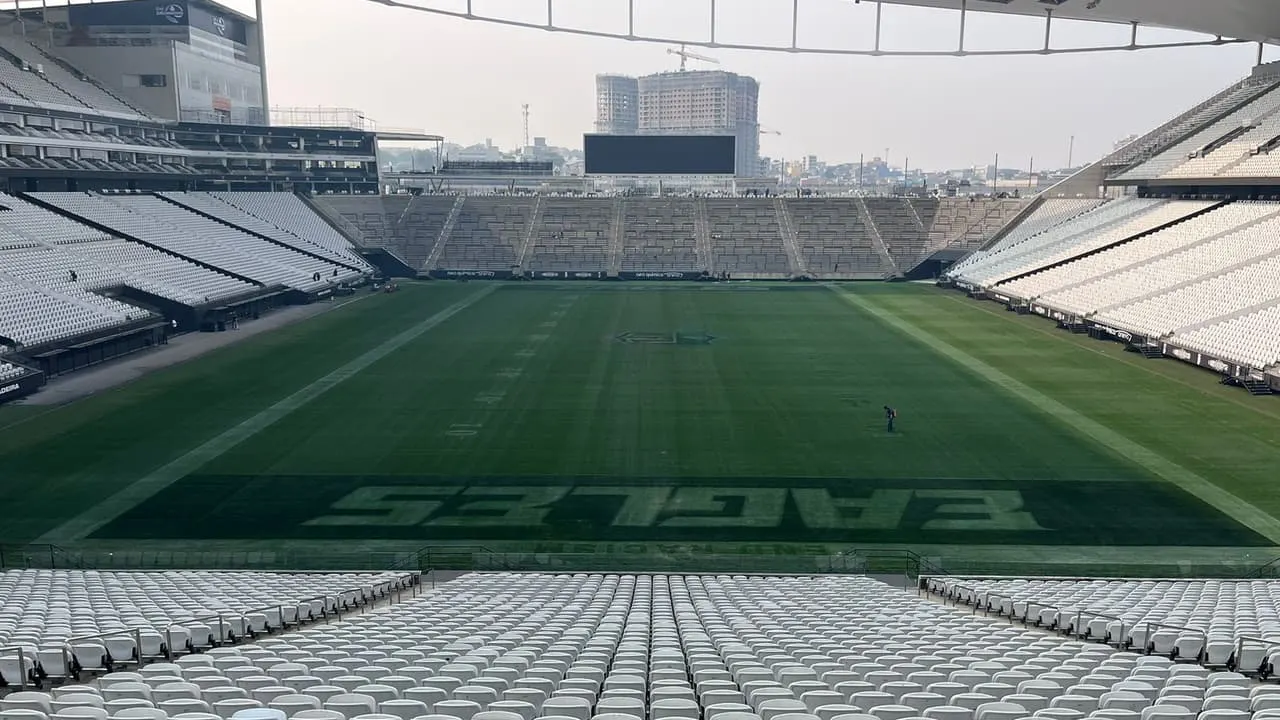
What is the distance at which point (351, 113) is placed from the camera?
8875 centimetres

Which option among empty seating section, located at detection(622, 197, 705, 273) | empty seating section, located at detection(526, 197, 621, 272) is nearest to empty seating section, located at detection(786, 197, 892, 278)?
empty seating section, located at detection(622, 197, 705, 273)

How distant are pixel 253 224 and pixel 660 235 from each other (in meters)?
35.6

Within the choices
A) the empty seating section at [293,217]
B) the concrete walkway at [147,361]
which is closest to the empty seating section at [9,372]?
the concrete walkway at [147,361]

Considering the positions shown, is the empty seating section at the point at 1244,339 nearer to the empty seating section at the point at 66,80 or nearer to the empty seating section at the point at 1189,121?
the empty seating section at the point at 1189,121

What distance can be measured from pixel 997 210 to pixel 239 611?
273 ft

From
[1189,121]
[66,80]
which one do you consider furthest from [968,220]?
[66,80]

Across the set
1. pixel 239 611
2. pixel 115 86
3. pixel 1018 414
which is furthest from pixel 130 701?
pixel 115 86

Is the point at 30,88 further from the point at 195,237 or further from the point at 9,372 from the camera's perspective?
the point at 9,372

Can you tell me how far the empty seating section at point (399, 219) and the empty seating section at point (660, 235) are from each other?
17.8 m

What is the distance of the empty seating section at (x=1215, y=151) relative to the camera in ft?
198

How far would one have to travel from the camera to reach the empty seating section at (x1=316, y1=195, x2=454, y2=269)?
8462 centimetres

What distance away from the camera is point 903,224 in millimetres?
87000

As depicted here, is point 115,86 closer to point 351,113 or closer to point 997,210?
point 351,113

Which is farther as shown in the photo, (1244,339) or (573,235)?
(573,235)
